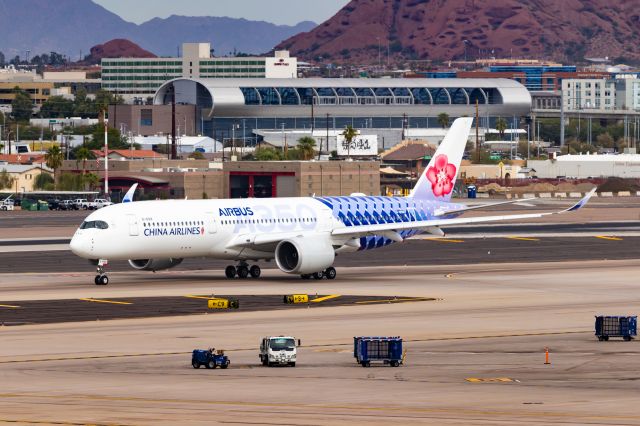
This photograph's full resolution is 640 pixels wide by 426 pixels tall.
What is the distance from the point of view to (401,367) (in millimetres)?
48781

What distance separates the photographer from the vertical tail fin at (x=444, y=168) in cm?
9144

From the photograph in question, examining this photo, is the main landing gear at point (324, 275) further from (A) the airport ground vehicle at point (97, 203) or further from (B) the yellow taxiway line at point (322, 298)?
(A) the airport ground vehicle at point (97, 203)

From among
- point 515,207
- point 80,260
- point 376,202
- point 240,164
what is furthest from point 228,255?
point 240,164

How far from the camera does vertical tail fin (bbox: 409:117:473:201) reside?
91.4 metres

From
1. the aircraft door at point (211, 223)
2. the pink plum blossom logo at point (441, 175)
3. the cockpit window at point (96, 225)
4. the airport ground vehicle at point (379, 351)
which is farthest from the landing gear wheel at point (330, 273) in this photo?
the airport ground vehicle at point (379, 351)

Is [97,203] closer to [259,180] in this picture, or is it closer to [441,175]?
[259,180]

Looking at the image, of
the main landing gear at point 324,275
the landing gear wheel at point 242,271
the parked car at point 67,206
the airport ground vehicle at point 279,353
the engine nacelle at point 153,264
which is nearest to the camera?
the airport ground vehicle at point 279,353

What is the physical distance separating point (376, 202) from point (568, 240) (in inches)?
1276

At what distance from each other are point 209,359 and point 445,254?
56.7 meters

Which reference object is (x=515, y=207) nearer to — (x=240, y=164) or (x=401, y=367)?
(x=240, y=164)

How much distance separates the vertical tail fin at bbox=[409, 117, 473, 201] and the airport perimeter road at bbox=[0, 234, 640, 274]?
656cm

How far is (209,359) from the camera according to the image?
48.3 m

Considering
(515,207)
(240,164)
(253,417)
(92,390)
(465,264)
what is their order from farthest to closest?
(240,164) < (515,207) < (465,264) < (92,390) < (253,417)

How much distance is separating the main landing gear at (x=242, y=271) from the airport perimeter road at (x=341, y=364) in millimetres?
4873
